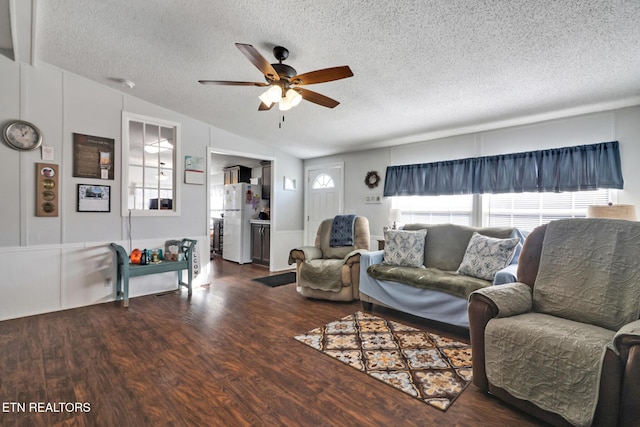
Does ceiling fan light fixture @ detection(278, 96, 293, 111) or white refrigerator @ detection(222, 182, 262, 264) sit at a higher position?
ceiling fan light fixture @ detection(278, 96, 293, 111)

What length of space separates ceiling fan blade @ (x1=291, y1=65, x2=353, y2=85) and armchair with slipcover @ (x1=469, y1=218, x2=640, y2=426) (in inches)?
68.9

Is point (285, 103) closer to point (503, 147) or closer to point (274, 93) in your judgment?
point (274, 93)

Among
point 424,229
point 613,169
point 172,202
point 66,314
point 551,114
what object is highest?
point 551,114

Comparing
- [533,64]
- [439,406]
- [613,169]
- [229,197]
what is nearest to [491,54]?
[533,64]

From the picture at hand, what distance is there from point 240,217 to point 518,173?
489cm

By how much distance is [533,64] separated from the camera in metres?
2.40

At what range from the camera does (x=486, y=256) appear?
280 cm

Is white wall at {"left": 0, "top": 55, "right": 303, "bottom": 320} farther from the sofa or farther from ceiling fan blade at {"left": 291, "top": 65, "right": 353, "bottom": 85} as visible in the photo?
the sofa

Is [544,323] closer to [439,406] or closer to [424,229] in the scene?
[439,406]

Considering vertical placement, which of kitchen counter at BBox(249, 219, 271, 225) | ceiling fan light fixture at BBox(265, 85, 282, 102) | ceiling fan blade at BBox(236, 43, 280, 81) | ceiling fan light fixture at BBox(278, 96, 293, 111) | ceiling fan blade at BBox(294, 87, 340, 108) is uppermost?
ceiling fan blade at BBox(236, 43, 280, 81)

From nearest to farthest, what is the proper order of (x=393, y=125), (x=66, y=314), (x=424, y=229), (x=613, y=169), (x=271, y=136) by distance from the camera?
(x=613, y=169)
(x=66, y=314)
(x=424, y=229)
(x=393, y=125)
(x=271, y=136)

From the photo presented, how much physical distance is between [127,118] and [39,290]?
222 cm

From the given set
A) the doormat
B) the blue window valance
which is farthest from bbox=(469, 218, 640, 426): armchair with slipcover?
the doormat

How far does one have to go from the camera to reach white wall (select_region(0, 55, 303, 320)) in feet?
10.1
